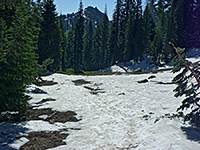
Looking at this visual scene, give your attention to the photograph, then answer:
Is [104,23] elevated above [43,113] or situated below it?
above

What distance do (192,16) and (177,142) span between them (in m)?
33.9

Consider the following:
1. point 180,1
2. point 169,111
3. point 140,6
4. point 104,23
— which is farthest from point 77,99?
point 104,23

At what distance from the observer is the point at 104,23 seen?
59906 mm

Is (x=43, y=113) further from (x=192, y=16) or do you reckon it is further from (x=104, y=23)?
(x=104, y=23)

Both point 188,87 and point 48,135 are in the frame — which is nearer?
point 188,87

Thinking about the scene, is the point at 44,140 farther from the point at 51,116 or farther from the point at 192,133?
the point at 192,133

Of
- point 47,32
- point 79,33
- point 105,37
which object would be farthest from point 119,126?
point 105,37

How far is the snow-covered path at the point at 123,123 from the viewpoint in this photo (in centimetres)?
571

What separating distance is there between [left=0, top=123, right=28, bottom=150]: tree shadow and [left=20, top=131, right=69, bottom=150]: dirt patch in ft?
1.12

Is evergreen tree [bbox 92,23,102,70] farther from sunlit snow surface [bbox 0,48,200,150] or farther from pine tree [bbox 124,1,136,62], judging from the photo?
sunlit snow surface [bbox 0,48,200,150]

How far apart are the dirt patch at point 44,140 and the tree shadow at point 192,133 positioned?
3.83 meters

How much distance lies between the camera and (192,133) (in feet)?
20.0

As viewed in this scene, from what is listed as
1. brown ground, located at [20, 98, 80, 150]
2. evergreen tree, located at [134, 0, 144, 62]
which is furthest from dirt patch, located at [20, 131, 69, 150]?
evergreen tree, located at [134, 0, 144, 62]

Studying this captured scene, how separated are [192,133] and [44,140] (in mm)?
4656
